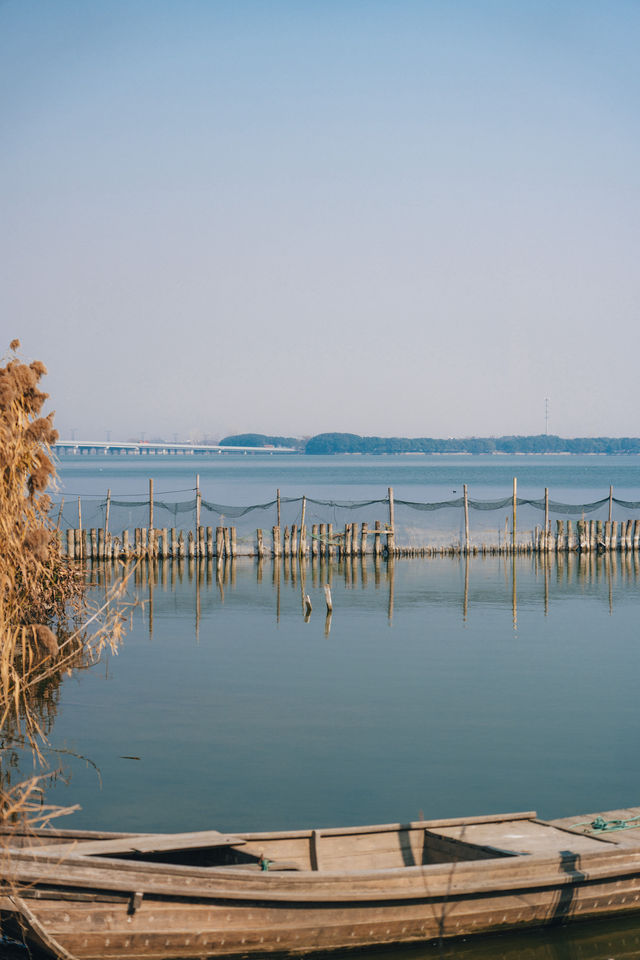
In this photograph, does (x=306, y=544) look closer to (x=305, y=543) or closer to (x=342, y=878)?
(x=305, y=543)

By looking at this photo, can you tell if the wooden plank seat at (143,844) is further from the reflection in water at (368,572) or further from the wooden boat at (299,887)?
the reflection in water at (368,572)

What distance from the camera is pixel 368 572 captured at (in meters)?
37.2

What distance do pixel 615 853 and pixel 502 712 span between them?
25.1ft

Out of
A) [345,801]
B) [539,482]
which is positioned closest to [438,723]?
[345,801]

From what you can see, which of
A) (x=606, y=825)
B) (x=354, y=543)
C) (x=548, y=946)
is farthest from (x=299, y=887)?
(x=354, y=543)

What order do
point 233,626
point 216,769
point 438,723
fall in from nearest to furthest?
point 216,769 < point 438,723 < point 233,626

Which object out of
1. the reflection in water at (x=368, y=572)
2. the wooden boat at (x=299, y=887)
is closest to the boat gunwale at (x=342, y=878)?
the wooden boat at (x=299, y=887)

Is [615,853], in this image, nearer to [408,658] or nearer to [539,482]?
[408,658]

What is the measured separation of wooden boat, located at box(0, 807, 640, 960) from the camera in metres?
8.95

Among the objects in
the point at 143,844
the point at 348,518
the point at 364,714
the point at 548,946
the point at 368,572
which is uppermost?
the point at 143,844

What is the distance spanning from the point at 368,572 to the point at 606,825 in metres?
26.1

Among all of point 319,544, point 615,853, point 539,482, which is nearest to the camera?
point 615,853

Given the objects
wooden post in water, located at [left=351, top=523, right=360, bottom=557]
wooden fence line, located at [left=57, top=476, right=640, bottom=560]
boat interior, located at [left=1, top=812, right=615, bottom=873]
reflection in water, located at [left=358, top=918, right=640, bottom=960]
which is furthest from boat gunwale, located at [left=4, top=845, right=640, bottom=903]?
wooden post in water, located at [left=351, top=523, right=360, bottom=557]

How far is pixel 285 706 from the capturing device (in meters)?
18.3
